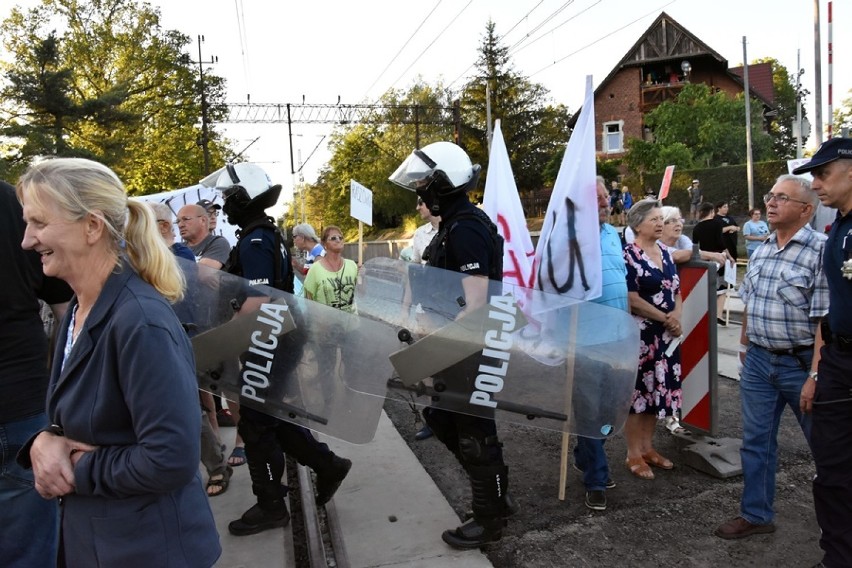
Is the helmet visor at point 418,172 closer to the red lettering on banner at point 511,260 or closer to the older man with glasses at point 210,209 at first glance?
the red lettering on banner at point 511,260

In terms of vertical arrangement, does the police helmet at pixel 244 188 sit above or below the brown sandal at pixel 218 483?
above

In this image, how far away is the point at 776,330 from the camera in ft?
10.5

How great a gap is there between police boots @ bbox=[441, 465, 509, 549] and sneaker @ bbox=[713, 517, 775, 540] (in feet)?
3.66

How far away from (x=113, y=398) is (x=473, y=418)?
6.50ft

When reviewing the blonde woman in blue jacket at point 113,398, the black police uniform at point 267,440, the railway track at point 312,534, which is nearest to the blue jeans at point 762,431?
the railway track at point 312,534

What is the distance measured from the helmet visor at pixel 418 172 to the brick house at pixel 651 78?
43.6m

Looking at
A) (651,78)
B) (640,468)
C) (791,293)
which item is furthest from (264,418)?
(651,78)

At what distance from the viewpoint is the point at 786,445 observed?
177 inches

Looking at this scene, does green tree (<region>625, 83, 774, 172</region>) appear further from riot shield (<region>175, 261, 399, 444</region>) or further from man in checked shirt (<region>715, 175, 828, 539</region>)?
riot shield (<region>175, 261, 399, 444</region>)

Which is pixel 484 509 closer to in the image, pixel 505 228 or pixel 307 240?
pixel 505 228

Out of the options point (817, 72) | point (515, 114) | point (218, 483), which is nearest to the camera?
point (218, 483)

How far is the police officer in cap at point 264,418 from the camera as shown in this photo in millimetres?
3555

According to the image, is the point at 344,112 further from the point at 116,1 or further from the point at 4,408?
the point at 4,408

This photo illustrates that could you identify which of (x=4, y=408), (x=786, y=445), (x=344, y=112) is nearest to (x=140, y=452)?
(x=4, y=408)
